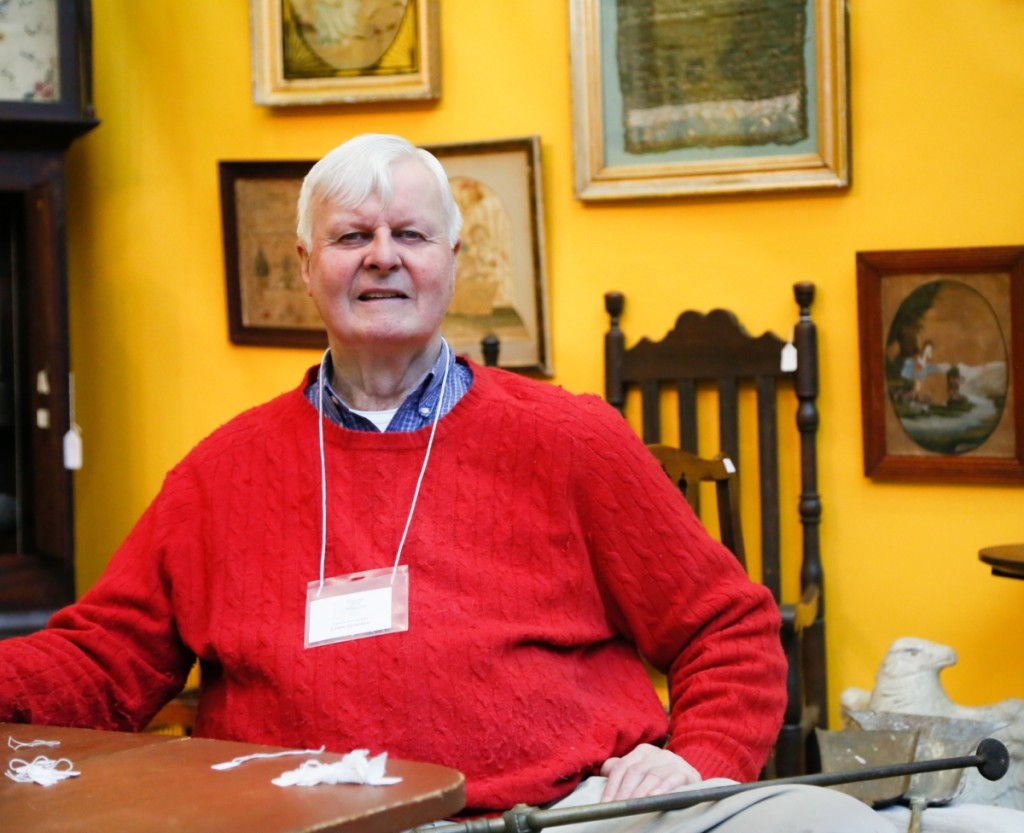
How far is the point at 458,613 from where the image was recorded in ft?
5.83

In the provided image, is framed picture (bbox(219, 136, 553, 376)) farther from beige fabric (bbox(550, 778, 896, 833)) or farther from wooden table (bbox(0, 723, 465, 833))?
wooden table (bbox(0, 723, 465, 833))

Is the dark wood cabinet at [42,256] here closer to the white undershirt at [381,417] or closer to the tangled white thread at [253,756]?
the white undershirt at [381,417]

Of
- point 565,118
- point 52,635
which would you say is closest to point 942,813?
point 52,635

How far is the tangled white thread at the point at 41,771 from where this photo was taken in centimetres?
132

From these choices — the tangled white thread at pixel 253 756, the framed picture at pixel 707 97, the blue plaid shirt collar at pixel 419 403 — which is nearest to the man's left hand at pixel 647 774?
the tangled white thread at pixel 253 756

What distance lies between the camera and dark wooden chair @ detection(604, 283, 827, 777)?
298cm

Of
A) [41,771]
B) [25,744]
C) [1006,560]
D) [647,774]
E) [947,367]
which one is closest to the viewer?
[41,771]

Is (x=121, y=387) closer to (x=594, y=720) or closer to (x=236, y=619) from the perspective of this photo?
(x=236, y=619)

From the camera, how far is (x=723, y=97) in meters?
3.05

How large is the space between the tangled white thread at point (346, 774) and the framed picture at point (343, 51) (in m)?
2.31

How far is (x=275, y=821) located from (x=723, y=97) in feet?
7.46

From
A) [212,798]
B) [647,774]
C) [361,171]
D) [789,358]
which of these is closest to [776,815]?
[647,774]

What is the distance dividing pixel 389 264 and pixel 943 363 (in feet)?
4.81

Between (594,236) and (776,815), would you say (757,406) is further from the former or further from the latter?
(776,815)
